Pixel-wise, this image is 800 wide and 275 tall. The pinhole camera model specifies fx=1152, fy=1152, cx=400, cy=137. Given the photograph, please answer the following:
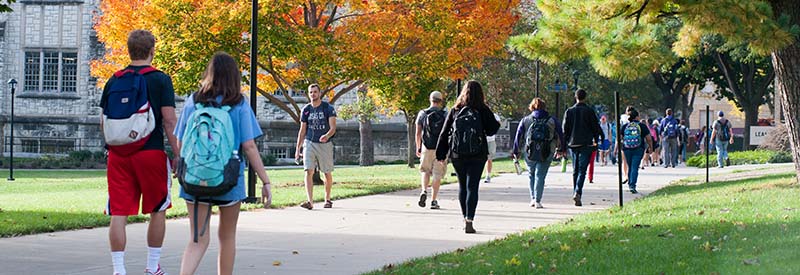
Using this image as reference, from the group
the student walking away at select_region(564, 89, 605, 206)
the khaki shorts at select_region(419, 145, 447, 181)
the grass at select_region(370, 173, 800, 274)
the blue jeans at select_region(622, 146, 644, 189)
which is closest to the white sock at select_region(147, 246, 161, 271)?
the grass at select_region(370, 173, 800, 274)

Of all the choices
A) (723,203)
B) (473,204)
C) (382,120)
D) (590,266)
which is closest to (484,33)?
(723,203)

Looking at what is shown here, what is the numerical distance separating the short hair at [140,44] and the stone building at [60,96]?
41.2m

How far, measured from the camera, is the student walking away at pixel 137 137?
807 centimetres

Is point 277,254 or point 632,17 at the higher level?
point 632,17

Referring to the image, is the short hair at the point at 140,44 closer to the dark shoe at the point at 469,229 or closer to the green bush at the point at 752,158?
the dark shoe at the point at 469,229

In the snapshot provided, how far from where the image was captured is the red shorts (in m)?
8.08

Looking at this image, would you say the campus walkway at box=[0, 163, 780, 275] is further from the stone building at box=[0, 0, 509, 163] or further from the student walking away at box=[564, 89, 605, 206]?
the stone building at box=[0, 0, 509, 163]

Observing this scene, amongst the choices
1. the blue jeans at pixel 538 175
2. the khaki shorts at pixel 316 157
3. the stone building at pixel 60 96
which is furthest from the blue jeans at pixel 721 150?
the stone building at pixel 60 96

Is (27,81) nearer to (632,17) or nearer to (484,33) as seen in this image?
(484,33)

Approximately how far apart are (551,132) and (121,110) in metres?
9.60

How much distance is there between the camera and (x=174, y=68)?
2256 cm

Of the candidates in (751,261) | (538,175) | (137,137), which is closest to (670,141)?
(538,175)

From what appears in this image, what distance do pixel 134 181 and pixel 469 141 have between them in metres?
5.30

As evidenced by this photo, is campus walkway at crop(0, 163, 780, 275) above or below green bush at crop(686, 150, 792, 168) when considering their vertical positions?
below
